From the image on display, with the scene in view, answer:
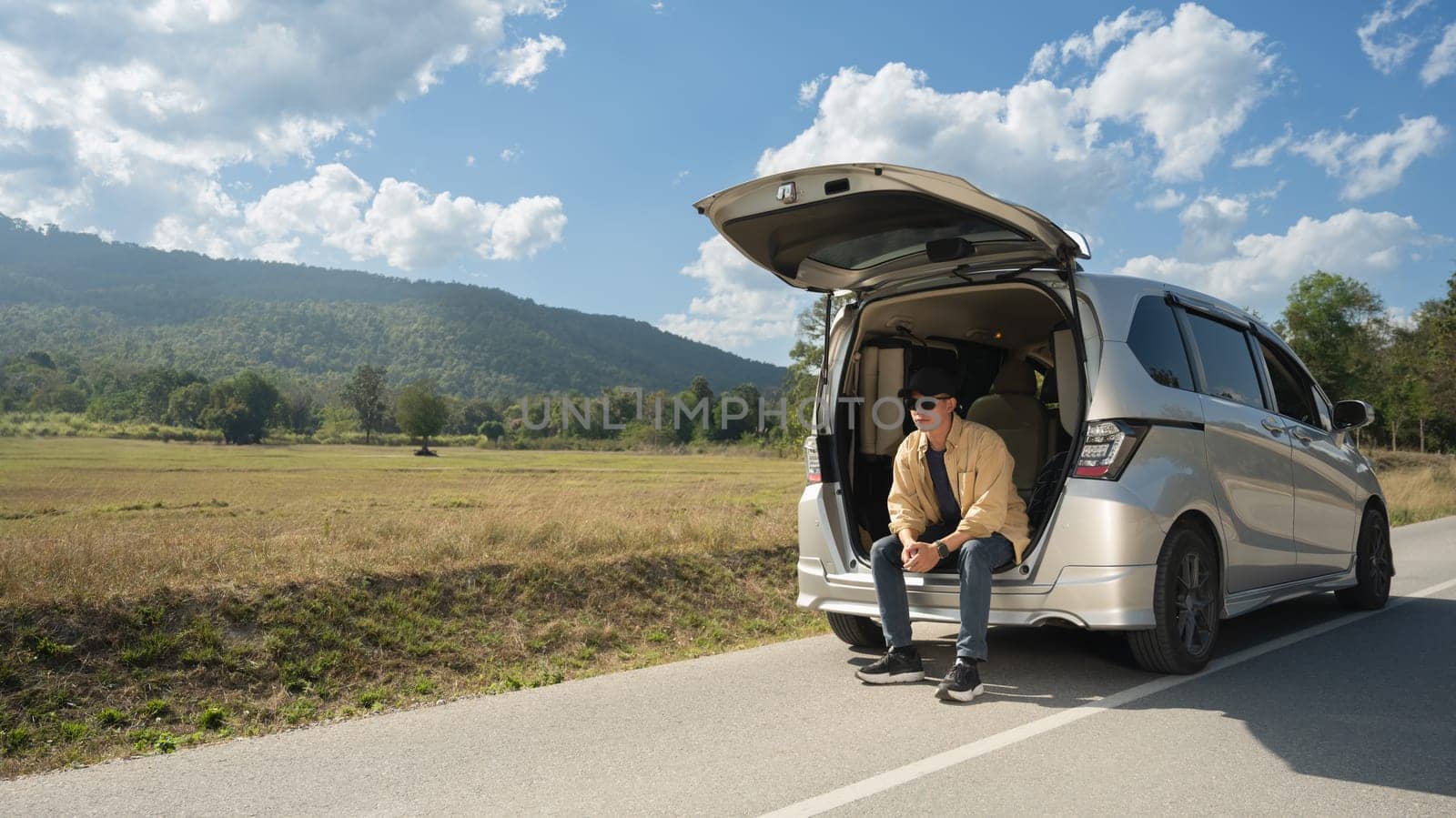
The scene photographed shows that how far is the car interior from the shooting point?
6.13 m

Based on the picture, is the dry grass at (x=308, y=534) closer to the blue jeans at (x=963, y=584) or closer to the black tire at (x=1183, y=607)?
the blue jeans at (x=963, y=584)

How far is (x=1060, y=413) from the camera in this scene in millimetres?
5641

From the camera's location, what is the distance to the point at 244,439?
54.5 metres

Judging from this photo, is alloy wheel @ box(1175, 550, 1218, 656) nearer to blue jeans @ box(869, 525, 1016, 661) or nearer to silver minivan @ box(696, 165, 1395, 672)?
silver minivan @ box(696, 165, 1395, 672)

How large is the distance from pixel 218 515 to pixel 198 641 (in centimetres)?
1785

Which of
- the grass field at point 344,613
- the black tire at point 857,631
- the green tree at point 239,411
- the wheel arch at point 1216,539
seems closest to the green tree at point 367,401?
the green tree at point 239,411

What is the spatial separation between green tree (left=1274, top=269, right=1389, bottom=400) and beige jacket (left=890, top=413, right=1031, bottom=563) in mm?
61139

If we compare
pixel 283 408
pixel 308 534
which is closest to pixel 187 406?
pixel 283 408

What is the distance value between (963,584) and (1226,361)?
2.46 metres

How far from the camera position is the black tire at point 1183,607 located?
5.01 meters

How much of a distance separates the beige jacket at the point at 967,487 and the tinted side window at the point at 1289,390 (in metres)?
2.57

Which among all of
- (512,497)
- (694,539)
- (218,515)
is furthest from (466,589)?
(218,515)

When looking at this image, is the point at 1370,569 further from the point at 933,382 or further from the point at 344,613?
the point at 344,613

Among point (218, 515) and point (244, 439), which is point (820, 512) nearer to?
point (218, 515)
